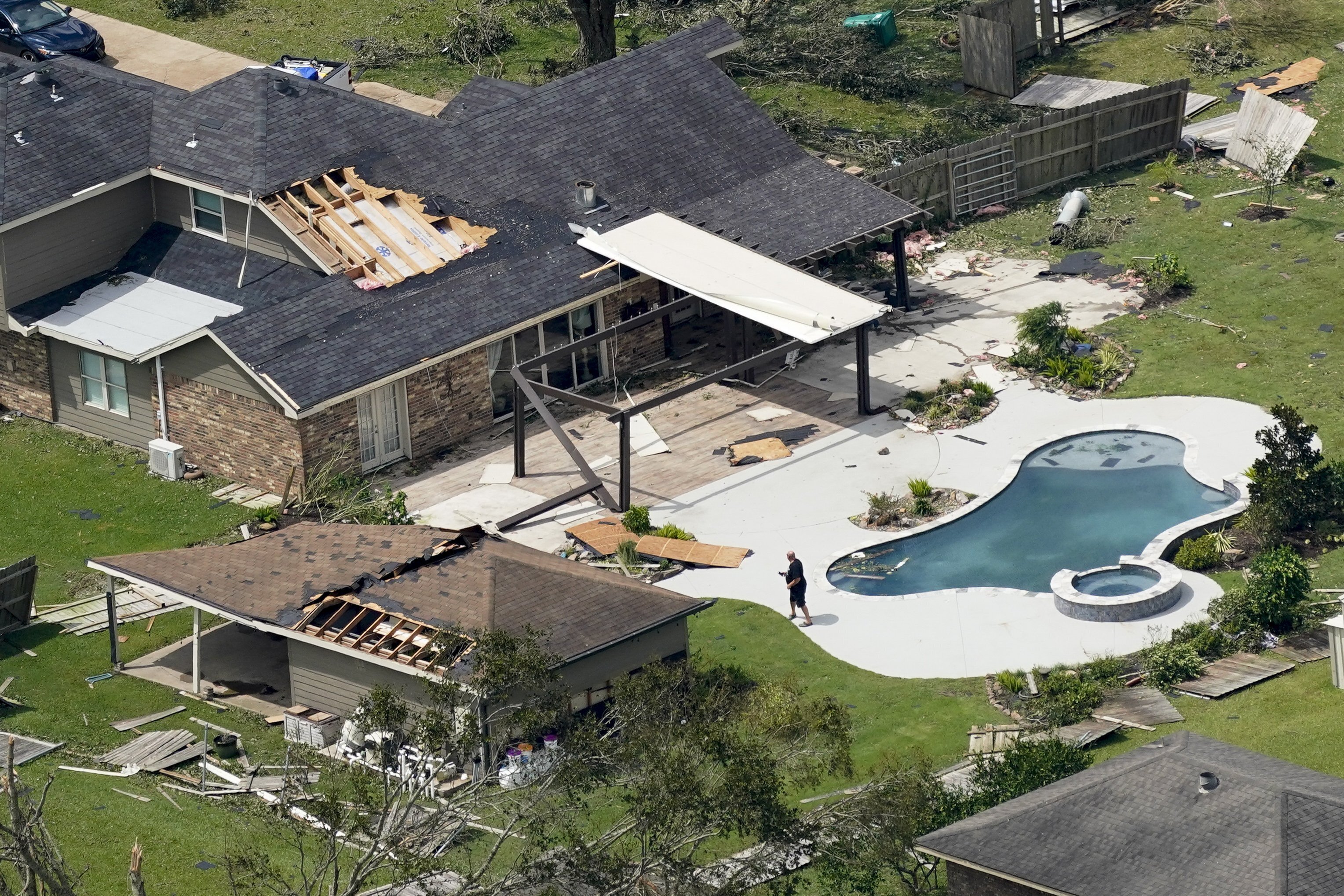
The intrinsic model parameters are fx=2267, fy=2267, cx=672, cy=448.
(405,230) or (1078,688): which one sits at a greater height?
(405,230)

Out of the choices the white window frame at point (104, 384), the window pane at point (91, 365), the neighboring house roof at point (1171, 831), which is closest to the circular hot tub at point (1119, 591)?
the neighboring house roof at point (1171, 831)

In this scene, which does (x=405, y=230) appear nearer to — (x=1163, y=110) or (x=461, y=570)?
(x=461, y=570)

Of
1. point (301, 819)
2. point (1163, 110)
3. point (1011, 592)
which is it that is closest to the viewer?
point (301, 819)

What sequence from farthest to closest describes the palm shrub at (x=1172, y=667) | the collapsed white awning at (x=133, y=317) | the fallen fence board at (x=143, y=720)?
the collapsed white awning at (x=133, y=317), the fallen fence board at (x=143, y=720), the palm shrub at (x=1172, y=667)

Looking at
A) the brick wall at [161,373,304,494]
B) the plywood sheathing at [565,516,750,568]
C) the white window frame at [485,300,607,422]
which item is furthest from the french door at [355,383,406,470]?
the plywood sheathing at [565,516,750,568]

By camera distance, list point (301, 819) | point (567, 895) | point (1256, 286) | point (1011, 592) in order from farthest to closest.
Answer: point (1256, 286) < point (1011, 592) < point (301, 819) < point (567, 895)

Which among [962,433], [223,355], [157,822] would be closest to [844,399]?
[962,433]

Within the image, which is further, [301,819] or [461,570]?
[461,570]

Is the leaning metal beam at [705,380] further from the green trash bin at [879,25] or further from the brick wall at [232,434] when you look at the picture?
the green trash bin at [879,25]
